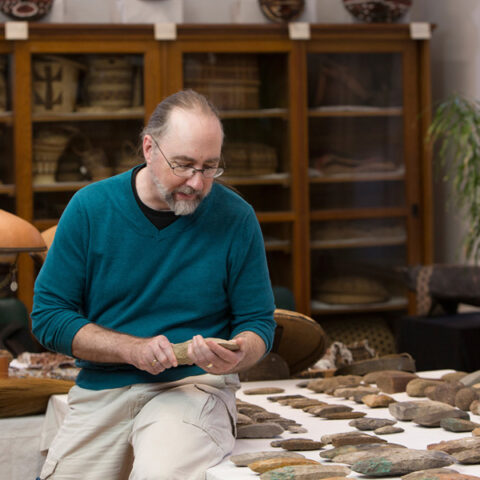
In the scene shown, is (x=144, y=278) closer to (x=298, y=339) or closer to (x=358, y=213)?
(x=298, y=339)

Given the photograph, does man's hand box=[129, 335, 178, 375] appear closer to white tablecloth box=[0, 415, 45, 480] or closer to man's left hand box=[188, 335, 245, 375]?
man's left hand box=[188, 335, 245, 375]

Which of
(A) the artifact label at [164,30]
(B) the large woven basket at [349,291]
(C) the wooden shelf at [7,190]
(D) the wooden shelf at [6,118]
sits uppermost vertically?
(A) the artifact label at [164,30]

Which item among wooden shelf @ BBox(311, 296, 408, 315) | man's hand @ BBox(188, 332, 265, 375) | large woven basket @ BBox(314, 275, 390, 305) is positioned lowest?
wooden shelf @ BBox(311, 296, 408, 315)

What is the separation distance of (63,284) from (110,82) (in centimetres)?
314

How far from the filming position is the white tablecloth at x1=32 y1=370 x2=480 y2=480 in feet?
5.15

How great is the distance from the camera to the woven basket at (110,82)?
4.67 meters

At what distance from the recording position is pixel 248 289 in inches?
69.2

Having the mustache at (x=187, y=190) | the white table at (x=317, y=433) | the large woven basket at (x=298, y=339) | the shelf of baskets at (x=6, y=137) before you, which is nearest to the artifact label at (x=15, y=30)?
the shelf of baskets at (x=6, y=137)

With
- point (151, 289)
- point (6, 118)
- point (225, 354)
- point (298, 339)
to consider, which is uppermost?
point (6, 118)

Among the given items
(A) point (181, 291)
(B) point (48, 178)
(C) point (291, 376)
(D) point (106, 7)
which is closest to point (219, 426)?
(A) point (181, 291)

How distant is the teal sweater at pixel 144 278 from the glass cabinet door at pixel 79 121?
9.66ft

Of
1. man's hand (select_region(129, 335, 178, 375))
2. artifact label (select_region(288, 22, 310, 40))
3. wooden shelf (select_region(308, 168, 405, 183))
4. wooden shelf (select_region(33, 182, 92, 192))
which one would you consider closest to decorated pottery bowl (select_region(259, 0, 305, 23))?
Answer: artifact label (select_region(288, 22, 310, 40))

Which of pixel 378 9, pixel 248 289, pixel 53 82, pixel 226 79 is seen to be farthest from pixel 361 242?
pixel 248 289

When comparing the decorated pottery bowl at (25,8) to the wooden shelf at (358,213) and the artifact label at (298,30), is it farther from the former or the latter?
the wooden shelf at (358,213)
